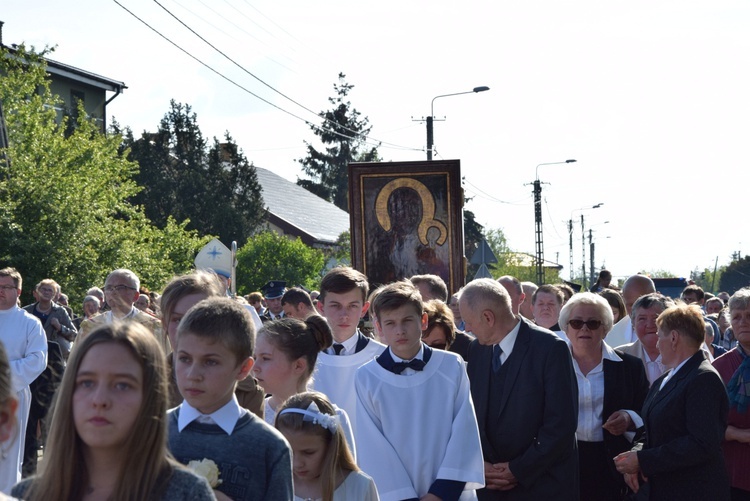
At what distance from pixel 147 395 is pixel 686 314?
446 centimetres

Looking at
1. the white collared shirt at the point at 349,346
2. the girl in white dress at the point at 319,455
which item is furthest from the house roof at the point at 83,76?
the girl in white dress at the point at 319,455

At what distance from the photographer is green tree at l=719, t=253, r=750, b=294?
115 meters

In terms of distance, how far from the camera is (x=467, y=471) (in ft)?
16.6

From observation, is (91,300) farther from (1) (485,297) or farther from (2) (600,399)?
(1) (485,297)

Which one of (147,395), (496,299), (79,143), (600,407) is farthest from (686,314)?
(79,143)

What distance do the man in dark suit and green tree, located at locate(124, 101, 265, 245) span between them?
47753 millimetres

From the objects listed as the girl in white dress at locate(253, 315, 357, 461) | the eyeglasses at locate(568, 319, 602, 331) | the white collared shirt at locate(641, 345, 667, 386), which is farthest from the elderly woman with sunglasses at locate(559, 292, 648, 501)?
the girl in white dress at locate(253, 315, 357, 461)

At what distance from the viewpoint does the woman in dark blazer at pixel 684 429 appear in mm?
6039

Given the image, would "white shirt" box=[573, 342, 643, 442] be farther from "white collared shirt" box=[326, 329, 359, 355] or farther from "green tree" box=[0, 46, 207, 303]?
"green tree" box=[0, 46, 207, 303]

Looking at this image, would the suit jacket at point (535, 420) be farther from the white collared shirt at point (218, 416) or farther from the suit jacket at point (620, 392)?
the white collared shirt at point (218, 416)

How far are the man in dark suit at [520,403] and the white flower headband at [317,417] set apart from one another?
68.7 inches

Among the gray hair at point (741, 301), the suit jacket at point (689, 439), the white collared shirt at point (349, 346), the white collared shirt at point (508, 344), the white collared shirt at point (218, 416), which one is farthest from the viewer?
the gray hair at point (741, 301)

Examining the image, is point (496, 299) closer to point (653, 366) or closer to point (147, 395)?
point (653, 366)

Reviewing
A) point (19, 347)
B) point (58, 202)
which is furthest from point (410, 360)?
point (58, 202)
